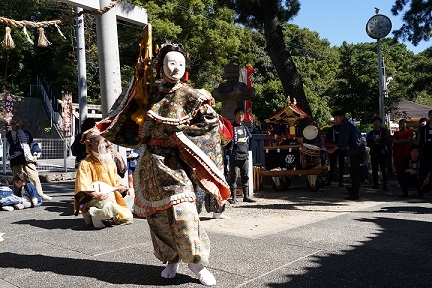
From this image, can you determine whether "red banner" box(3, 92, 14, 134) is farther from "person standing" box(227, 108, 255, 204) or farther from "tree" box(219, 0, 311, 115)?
"person standing" box(227, 108, 255, 204)

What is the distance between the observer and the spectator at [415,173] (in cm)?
838

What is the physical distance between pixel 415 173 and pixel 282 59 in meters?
4.71

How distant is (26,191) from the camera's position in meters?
7.69

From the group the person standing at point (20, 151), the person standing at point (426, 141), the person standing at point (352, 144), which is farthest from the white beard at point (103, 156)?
the person standing at point (426, 141)

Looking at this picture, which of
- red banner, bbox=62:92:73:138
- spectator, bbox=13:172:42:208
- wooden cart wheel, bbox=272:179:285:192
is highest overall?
red banner, bbox=62:92:73:138

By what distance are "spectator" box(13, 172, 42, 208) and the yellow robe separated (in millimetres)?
2252

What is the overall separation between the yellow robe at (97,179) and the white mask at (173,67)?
2.50 meters

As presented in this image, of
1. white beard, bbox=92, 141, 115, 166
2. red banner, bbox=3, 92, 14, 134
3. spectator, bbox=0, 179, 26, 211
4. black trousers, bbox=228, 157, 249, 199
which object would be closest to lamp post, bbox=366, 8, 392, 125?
black trousers, bbox=228, 157, 249, 199

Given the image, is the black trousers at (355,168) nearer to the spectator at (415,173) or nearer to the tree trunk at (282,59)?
the spectator at (415,173)

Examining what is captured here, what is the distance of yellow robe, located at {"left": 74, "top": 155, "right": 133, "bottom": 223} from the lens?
567 cm

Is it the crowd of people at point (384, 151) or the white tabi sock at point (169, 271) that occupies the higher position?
the crowd of people at point (384, 151)

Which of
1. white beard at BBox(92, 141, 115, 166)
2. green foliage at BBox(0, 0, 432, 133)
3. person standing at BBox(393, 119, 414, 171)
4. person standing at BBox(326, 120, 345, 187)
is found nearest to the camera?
white beard at BBox(92, 141, 115, 166)

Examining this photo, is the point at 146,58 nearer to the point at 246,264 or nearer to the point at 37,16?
the point at 246,264

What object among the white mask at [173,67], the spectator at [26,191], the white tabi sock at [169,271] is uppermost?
the white mask at [173,67]
